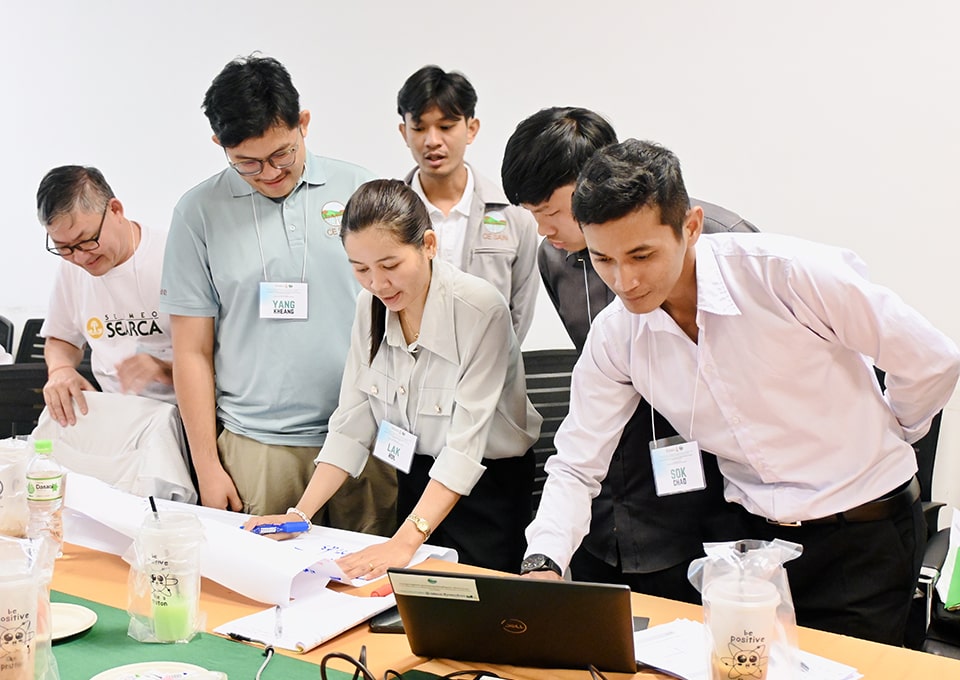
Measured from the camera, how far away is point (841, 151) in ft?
9.64

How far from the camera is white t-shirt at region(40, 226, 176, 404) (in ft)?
8.05

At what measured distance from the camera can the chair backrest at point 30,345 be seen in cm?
460

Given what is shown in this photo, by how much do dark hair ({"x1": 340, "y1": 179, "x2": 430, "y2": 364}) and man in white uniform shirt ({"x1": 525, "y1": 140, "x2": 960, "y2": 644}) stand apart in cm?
43

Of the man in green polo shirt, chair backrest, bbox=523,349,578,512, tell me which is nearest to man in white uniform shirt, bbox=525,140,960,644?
the man in green polo shirt

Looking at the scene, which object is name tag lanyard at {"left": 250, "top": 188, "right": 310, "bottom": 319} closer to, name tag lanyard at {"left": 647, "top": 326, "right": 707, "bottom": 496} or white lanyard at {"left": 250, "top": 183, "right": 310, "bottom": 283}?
white lanyard at {"left": 250, "top": 183, "right": 310, "bottom": 283}

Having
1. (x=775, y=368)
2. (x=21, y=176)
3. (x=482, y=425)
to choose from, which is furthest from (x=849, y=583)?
(x=21, y=176)

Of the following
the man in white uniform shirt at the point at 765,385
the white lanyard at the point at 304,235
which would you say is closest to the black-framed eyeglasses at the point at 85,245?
the white lanyard at the point at 304,235

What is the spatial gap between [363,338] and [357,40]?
2.19 m

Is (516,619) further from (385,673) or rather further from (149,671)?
(149,671)

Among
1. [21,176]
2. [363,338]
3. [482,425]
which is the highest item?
[21,176]

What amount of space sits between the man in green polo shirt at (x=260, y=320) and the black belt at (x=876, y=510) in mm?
1092

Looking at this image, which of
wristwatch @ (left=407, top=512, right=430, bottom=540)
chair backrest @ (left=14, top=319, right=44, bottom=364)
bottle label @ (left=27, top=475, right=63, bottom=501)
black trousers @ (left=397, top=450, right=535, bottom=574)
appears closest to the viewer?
bottle label @ (left=27, top=475, right=63, bottom=501)

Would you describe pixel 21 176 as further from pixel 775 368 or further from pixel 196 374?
pixel 775 368

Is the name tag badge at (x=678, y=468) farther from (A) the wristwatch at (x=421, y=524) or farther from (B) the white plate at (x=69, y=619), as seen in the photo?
(B) the white plate at (x=69, y=619)
